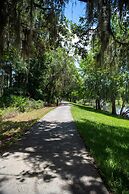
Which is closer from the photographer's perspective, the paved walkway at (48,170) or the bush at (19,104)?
the paved walkway at (48,170)

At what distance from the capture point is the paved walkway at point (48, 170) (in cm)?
497

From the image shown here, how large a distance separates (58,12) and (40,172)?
5.38 m

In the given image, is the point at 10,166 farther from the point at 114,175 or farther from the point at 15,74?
the point at 15,74

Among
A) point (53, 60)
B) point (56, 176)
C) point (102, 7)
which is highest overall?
point (53, 60)

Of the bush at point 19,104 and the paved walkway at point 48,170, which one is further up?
the bush at point 19,104

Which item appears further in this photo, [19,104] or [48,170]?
[19,104]

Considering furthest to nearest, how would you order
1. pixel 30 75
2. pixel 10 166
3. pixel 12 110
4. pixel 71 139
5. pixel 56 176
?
pixel 30 75, pixel 12 110, pixel 71 139, pixel 10 166, pixel 56 176

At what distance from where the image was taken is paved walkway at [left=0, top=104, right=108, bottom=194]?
4.97 meters

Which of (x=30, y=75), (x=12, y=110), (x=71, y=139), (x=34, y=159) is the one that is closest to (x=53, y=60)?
(x=30, y=75)

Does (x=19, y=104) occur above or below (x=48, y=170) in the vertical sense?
above

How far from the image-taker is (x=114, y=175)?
5688 millimetres

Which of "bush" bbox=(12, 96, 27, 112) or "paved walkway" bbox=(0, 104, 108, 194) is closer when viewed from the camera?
"paved walkway" bbox=(0, 104, 108, 194)

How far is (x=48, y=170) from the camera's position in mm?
6086

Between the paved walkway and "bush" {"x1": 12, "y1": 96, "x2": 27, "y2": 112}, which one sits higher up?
"bush" {"x1": 12, "y1": 96, "x2": 27, "y2": 112}
